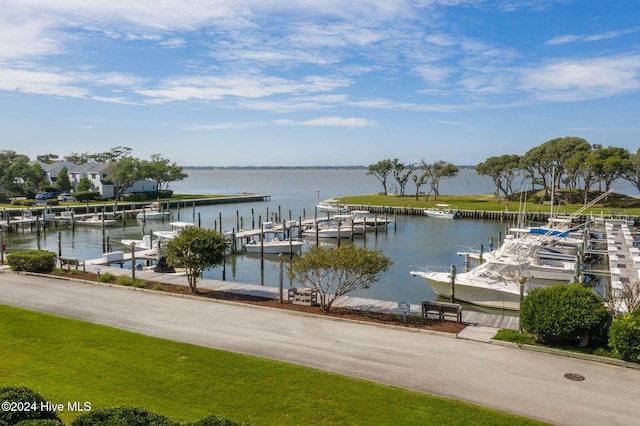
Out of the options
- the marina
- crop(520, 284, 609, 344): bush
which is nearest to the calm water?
the marina

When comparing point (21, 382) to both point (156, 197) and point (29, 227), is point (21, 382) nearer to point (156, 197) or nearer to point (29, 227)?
point (29, 227)

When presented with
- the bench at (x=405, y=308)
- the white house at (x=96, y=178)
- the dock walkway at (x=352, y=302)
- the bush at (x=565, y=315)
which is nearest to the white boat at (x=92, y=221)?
the white house at (x=96, y=178)

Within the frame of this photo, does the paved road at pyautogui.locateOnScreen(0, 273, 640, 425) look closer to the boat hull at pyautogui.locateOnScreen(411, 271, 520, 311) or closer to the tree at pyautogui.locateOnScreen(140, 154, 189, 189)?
the boat hull at pyautogui.locateOnScreen(411, 271, 520, 311)

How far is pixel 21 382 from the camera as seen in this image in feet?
43.5

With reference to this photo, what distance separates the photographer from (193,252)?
2489cm

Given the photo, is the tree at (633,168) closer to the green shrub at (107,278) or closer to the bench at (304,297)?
the bench at (304,297)

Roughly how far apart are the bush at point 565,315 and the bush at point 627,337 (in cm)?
89

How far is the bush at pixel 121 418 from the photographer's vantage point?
8.59 meters

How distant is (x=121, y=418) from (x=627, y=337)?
1382 centimetres

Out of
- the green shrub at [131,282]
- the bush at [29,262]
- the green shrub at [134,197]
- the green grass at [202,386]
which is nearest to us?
the green grass at [202,386]

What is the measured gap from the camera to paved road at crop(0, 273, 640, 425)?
1291 centimetres

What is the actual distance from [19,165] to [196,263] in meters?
93.1

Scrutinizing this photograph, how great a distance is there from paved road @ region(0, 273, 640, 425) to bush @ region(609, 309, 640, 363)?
0.51 meters

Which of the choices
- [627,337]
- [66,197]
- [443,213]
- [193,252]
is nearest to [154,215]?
[66,197]
